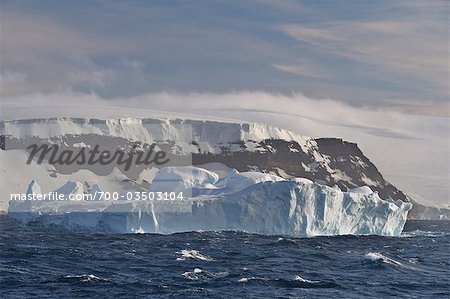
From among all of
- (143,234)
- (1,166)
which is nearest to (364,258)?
(143,234)

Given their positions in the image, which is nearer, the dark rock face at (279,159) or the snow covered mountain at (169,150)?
the snow covered mountain at (169,150)

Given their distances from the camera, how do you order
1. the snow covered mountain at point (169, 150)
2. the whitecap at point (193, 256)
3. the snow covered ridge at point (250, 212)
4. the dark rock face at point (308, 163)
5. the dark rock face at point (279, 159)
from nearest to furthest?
the whitecap at point (193, 256) < the snow covered ridge at point (250, 212) < the snow covered mountain at point (169, 150) < the dark rock face at point (279, 159) < the dark rock face at point (308, 163)

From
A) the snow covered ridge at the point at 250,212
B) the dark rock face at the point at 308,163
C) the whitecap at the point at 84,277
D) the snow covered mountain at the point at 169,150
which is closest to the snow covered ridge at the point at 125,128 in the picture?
the snow covered mountain at the point at 169,150

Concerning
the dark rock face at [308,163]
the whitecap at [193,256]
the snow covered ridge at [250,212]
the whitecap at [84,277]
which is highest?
the dark rock face at [308,163]

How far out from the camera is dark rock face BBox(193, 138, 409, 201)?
17138cm

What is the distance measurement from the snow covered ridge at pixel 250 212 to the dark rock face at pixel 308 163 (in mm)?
84544

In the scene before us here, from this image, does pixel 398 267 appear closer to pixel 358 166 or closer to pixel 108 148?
pixel 108 148

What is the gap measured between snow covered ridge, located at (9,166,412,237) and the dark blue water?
8.88ft

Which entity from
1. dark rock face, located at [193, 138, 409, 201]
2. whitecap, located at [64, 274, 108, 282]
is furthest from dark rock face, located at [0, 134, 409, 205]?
whitecap, located at [64, 274, 108, 282]

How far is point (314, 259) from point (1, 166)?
91.8m

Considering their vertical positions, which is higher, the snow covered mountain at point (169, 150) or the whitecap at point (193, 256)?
the snow covered mountain at point (169, 150)

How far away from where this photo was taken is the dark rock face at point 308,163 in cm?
17138

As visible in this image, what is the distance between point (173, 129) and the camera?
529 feet

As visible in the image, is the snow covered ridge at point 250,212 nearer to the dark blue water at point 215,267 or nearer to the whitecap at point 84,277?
the dark blue water at point 215,267
